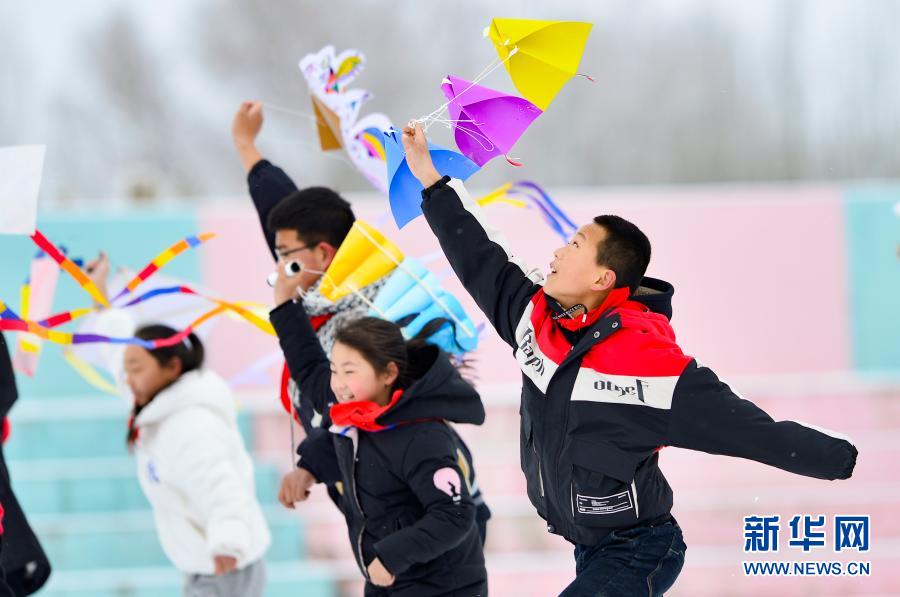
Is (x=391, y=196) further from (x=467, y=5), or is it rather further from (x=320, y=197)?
(x=467, y=5)

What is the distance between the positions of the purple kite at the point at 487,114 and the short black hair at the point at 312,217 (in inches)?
Answer: 19.7

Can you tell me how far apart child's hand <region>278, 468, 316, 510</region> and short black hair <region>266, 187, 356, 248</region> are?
1.69ft

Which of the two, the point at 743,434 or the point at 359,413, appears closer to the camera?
the point at 743,434

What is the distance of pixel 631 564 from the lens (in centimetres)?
218

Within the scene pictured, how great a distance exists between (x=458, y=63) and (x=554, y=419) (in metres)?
12.2

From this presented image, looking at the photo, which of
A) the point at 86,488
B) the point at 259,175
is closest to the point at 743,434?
the point at 259,175

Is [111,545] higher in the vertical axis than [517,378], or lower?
lower

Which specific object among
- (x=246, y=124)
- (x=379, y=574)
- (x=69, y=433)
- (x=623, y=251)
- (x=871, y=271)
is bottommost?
(x=379, y=574)

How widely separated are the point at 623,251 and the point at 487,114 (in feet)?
1.23

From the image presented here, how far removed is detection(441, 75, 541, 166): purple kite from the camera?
235 centimetres

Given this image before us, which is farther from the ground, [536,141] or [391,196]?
[536,141]

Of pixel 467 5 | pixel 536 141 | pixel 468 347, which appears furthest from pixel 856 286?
pixel 467 5

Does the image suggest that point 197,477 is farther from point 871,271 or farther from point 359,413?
point 871,271

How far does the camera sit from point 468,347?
9.43 ft
